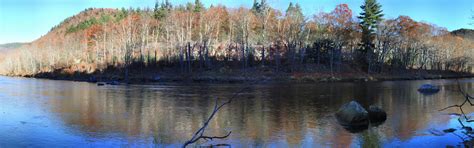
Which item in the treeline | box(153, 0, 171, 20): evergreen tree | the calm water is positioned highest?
box(153, 0, 171, 20): evergreen tree

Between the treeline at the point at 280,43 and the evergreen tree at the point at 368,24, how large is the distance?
0.20m

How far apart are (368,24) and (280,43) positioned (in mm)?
19997

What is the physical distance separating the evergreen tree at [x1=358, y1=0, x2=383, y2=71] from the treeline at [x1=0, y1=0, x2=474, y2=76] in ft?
0.67

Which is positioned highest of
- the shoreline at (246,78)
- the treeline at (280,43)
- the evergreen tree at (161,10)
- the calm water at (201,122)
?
the evergreen tree at (161,10)

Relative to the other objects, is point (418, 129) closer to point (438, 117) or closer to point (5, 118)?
point (438, 117)

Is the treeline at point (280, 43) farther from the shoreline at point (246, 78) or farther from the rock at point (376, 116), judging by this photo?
the rock at point (376, 116)

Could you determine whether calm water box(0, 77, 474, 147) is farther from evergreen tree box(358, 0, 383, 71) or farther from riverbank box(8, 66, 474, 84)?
evergreen tree box(358, 0, 383, 71)

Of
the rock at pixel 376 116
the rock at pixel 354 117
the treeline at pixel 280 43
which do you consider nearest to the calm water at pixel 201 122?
the rock at pixel 376 116

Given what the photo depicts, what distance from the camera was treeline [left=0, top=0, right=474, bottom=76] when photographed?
80438 millimetres

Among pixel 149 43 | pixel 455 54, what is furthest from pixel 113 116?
pixel 455 54

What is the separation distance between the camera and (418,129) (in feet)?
62.6

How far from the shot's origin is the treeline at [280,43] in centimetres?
8044

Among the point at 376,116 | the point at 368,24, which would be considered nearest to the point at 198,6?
the point at 368,24

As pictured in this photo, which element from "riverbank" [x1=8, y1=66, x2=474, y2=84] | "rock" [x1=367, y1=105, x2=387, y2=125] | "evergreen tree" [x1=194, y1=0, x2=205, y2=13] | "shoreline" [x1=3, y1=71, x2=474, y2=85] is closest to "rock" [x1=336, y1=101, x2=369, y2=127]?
"rock" [x1=367, y1=105, x2=387, y2=125]
